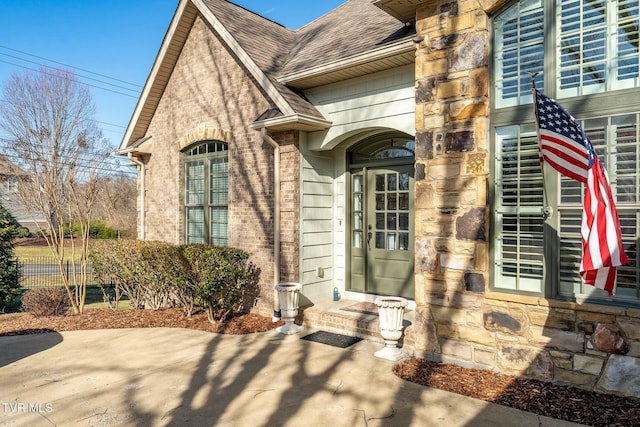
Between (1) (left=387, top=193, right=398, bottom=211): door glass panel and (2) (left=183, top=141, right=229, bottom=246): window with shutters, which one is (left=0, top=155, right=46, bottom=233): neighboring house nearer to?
(2) (left=183, top=141, right=229, bottom=246): window with shutters

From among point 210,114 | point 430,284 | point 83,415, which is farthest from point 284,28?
point 83,415

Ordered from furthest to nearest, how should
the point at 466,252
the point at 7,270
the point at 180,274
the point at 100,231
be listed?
1. the point at 100,231
2. the point at 7,270
3. the point at 180,274
4. the point at 466,252

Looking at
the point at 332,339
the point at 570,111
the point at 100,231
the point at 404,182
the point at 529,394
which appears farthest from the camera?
the point at 100,231

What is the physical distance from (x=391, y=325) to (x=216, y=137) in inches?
204

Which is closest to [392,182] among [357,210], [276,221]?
[357,210]

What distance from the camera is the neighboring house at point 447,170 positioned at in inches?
155

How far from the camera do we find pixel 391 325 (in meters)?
5.04

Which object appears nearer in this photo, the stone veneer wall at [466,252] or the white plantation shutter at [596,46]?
the white plantation shutter at [596,46]

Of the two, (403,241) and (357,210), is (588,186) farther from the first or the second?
(357,210)

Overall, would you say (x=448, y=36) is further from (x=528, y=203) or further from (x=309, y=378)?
(x=309, y=378)

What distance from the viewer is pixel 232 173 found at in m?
7.96

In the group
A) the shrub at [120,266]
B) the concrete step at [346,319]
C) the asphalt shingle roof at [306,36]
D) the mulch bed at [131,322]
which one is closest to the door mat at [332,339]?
the concrete step at [346,319]

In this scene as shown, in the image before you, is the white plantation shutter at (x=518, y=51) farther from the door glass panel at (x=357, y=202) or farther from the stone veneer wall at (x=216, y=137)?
the stone veneer wall at (x=216, y=137)

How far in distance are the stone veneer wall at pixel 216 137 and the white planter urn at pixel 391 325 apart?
2.28 metres
